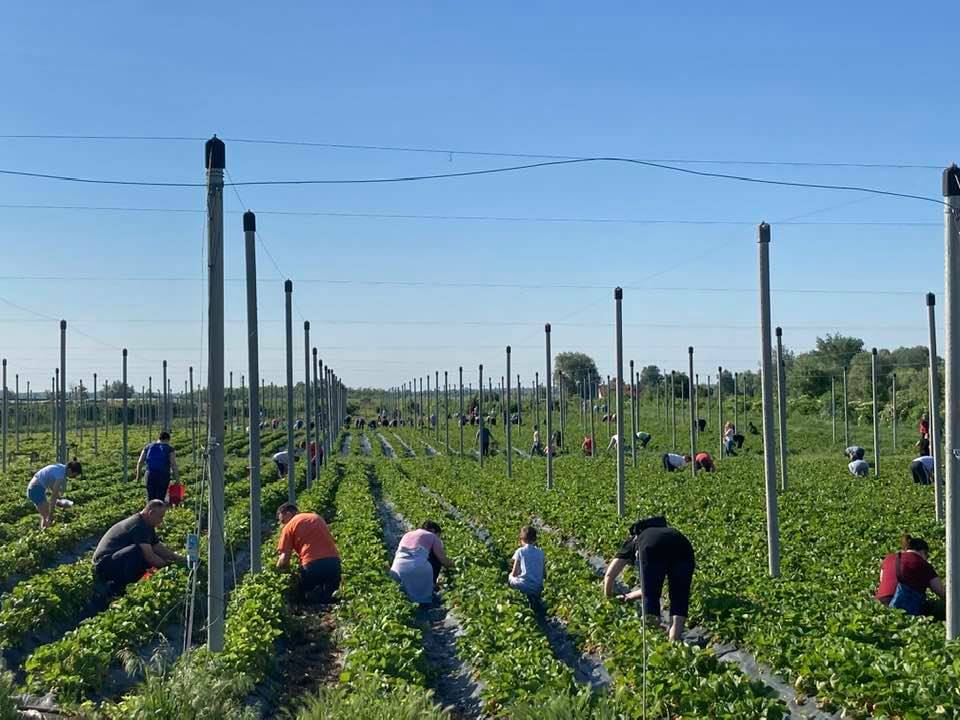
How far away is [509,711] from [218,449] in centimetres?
369

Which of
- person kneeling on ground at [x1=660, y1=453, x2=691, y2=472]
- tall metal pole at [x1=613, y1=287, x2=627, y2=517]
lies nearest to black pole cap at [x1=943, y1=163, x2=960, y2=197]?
tall metal pole at [x1=613, y1=287, x2=627, y2=517]

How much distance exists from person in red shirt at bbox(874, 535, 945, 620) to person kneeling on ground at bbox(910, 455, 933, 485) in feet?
53.7

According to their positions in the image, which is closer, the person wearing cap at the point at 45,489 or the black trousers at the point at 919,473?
Answer: the person wearing cap at the point at 45,489

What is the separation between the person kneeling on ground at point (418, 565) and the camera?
13258 millimetres

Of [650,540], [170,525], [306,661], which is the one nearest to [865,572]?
[650,540]

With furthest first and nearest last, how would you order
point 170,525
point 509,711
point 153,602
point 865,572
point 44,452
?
point 44,452 < point 170,525 < point 865,572 < point 153,602 < point 509,711

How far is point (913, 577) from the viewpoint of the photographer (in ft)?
36.9

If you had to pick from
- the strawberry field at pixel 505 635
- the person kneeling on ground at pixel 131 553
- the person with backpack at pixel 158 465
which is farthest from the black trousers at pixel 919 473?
the person kneeling on ground at pixel 131 553

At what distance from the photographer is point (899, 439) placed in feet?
167

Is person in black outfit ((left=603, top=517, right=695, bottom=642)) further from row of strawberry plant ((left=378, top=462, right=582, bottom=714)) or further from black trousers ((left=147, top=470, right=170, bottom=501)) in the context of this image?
black trousers ((left=147, top=470, right=170, bottom=501))

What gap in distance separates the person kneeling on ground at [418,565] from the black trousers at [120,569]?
11.3 ft

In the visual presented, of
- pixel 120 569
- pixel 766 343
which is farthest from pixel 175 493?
pixel 766 343

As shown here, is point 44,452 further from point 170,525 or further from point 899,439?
point 899,439

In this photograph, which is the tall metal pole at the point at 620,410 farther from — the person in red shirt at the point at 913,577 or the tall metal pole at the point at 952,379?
the tall metal pole at the point at 952,379
